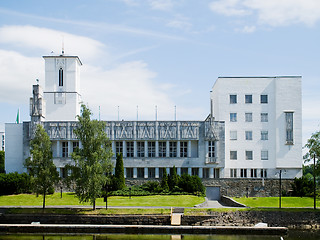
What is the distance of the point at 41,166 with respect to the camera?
45.6 meters

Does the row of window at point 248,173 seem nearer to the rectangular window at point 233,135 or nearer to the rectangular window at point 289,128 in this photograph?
the rectangular window at point 233,135

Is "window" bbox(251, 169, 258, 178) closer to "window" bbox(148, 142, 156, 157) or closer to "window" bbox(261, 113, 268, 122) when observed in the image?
"window" bbox(261, 113, 268, 122)

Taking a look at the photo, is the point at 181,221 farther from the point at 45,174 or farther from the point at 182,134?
the point at 182,134

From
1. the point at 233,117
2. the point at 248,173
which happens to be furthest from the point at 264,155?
the point at 233,117

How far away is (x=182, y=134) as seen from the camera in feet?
219

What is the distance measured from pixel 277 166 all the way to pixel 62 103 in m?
36.9

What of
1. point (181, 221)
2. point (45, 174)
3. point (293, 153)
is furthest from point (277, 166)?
point (45, 174)

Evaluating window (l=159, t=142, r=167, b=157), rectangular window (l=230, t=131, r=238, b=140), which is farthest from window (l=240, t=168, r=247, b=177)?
window (l=159, t=142, r=167, b=157)

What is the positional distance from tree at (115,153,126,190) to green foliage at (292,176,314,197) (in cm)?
2312

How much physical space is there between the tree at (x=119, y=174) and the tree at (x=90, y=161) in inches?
533

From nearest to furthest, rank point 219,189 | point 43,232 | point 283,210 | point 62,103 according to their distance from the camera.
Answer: point 43,232, point 283,210, point 219,189, point 62,103

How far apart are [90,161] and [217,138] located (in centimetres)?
2631

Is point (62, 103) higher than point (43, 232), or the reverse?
point (62, 103)

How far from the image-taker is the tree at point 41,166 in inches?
1780
